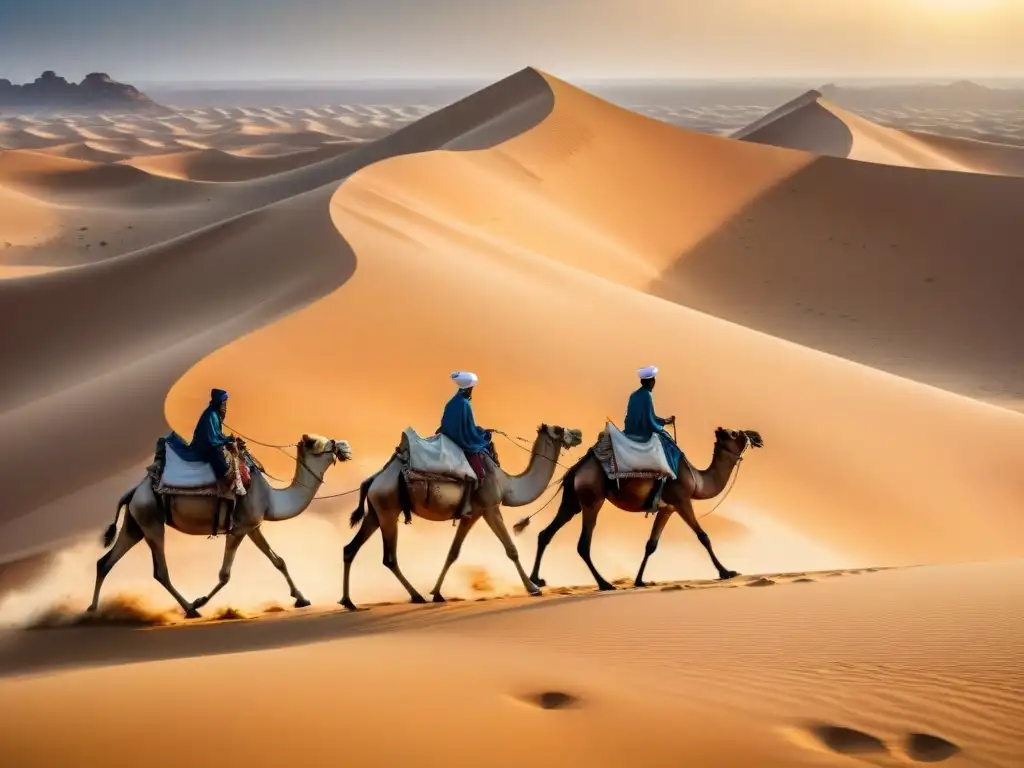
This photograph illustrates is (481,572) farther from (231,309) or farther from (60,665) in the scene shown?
(231,309)

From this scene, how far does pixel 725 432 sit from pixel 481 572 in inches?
108

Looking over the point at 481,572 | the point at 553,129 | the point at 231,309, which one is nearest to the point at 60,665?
the point at 481,572

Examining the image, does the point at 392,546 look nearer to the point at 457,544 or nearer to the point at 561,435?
the point at 457,544

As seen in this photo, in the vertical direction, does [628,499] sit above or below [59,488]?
above

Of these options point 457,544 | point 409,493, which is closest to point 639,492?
point 457,544

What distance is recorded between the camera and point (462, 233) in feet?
78.8

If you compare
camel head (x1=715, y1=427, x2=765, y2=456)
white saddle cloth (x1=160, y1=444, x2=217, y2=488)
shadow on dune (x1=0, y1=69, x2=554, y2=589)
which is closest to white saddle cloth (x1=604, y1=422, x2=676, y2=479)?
camel head (x1=715, y1=427, x2=765, y2=456)

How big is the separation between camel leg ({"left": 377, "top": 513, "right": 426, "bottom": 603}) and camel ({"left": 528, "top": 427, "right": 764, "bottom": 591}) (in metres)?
1.22

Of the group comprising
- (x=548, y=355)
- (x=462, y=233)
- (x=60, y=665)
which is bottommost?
(x=60, y=665)

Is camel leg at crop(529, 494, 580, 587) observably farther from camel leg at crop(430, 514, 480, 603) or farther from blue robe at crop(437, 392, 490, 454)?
blue robe at crop(437, 392, 490, 454)

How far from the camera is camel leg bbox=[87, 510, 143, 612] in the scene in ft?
30.6

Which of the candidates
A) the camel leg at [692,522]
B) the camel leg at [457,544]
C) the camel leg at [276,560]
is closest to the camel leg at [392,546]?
the camel leg at [457,544]

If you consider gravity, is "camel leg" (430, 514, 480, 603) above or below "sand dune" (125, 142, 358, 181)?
below

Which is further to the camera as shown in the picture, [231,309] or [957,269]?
[957,269]
